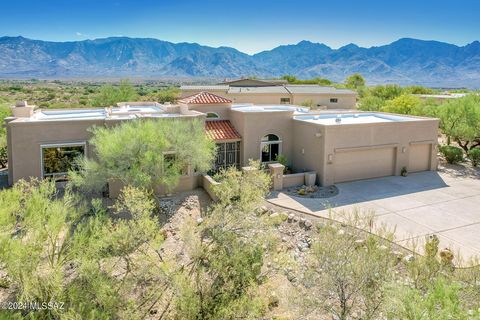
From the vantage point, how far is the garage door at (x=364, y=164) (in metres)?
24.8

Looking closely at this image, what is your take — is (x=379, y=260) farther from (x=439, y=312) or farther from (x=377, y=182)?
(x=377, y=182)

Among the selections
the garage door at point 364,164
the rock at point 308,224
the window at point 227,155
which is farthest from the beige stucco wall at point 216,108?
the rock at point 308,224

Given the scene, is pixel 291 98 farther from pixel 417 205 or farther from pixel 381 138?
pixel 417 205

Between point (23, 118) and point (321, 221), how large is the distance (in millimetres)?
19021

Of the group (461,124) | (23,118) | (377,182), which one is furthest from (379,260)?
(461,124)

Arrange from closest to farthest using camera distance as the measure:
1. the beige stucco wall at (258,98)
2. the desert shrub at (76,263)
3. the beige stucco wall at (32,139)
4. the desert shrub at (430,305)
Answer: the desert shrub at (430,305) → the desert shrub at (76,263) → the beige stucco wall at (32,139) → the beige stucco wall at (258,98)

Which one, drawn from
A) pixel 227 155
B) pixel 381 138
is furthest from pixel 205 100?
pixel 381 138

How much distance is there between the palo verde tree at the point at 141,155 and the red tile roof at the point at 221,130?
15.4ft

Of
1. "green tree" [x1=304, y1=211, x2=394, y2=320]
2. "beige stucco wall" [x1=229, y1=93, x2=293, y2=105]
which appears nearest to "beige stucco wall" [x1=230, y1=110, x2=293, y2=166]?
"green tree" [x1=304, y1=211, x2=394, y2=320]

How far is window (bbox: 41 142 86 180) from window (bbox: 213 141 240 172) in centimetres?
866

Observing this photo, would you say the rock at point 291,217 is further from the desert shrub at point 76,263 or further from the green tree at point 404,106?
the green tree at point 404,106

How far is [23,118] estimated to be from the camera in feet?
77.0

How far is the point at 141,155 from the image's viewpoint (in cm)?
1847

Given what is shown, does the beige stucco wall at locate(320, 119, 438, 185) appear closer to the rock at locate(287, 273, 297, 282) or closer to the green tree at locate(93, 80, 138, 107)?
the rock at locate(287, 273, 297, 282)
